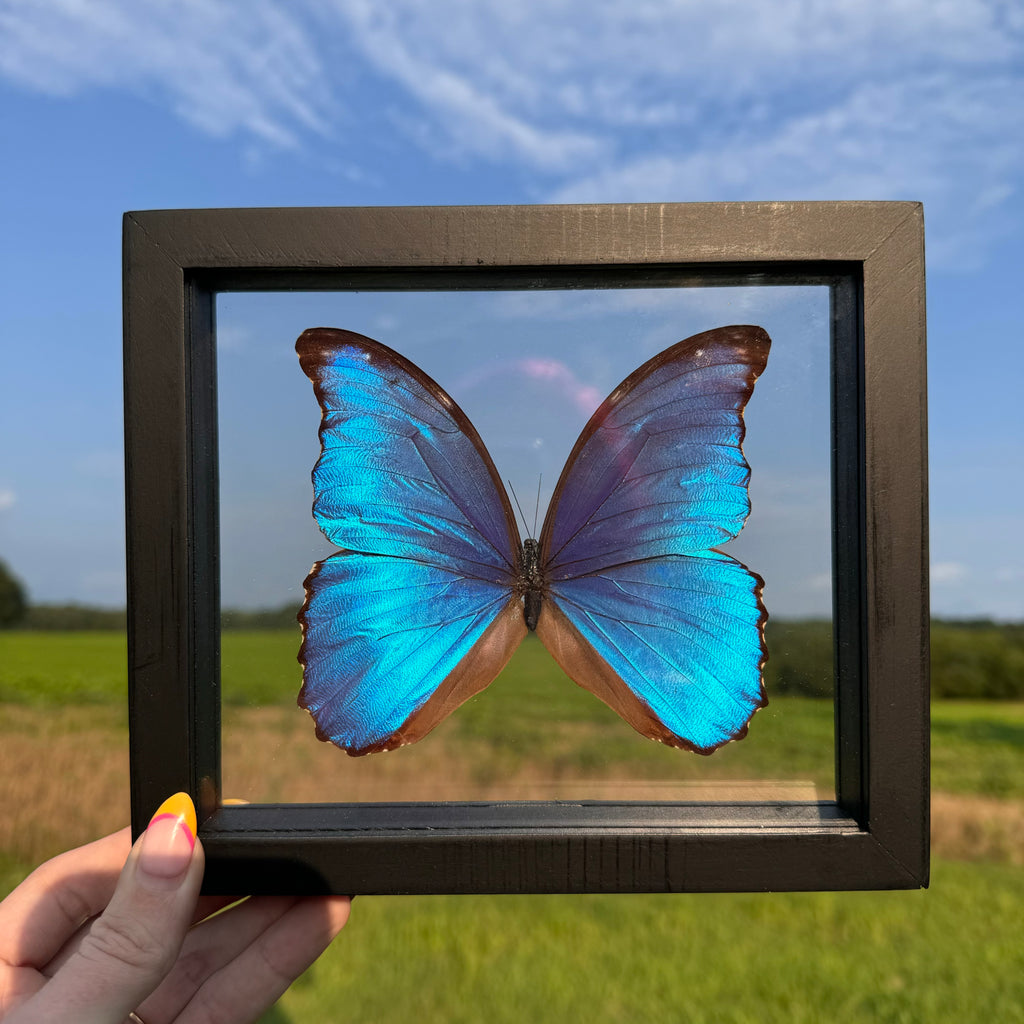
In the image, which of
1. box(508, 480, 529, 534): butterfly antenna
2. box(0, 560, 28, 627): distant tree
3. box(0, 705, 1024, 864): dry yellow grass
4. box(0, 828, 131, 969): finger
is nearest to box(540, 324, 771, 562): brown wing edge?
box(508, 480, 529, 534): butterfly antenna

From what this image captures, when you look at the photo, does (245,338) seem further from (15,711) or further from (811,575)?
(15,711)

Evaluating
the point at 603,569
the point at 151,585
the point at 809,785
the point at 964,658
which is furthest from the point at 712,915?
the point at 151,585

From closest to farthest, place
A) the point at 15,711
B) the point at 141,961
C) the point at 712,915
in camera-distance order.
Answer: the point at 141,961 < the point at 15,711 < the point at 712,915

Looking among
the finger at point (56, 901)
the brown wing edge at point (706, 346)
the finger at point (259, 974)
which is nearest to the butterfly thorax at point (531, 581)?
the brown wing edge at point (706, 346)

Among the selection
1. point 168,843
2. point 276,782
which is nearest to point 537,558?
point 276,782

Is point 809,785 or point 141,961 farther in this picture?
point 809,785
